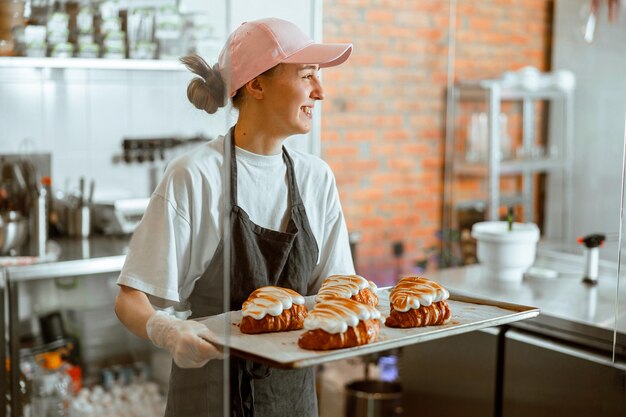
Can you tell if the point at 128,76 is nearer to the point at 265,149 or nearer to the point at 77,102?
the point at 77,102

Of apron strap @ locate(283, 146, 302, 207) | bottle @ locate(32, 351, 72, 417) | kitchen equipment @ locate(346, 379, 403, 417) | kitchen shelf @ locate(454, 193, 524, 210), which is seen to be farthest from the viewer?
kitchen shelf @ locate(454, 193, 524, 210)

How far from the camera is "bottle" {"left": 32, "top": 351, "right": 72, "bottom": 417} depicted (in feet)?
5.74

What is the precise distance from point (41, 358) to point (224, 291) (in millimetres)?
1252

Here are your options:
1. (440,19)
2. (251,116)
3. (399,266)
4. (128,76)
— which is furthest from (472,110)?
(251,116)

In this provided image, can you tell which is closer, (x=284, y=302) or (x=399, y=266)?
(x=284, y=302)

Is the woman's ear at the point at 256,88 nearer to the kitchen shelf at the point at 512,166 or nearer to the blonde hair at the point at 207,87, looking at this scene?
the blonde hair at the point at 207,87

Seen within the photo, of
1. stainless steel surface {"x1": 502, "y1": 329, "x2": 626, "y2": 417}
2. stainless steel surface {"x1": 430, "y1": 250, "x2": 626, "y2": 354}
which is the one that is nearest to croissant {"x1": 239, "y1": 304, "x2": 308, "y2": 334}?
stainless steel surface {"x1": 430, "y1": 250, "x2": 626, "y2": 354}

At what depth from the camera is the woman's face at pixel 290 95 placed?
4.88ft

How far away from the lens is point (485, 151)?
13.9ft

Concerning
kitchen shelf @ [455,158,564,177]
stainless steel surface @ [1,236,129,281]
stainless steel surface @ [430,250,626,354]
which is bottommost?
stainless steel surface @ [430,250,626,354]

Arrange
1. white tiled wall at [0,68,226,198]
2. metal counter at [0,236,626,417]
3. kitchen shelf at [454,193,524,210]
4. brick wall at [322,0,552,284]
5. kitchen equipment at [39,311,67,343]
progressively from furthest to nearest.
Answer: kitchen shelf at [454,193,524,210] < brick wall at [322,0,552,284] < kitchen equipment at [39,311,67,343] < metal counter at [0,236,626,417] < white tiled wall at [0,68,226,198]

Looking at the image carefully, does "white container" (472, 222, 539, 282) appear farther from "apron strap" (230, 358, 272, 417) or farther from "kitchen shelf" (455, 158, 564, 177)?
"kitchen shelf" (455, 158, 564, 177)

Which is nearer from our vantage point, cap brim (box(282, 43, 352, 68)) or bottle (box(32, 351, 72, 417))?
cap brim (box(282, 43, 352, 68))

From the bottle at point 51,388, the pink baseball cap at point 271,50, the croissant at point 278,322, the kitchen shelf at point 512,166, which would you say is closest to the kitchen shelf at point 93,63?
the pink baseball cap at point 271,50
